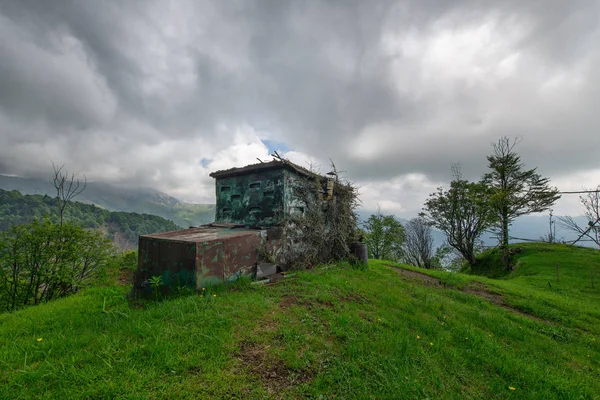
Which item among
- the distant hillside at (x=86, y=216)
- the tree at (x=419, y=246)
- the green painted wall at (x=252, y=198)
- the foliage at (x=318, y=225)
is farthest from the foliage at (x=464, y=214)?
the distant hillside at (x=86, y=216)

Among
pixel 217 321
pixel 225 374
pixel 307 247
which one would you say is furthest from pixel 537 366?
pixel 307 247

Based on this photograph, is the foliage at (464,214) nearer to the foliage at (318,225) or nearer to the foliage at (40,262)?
the foliage at (318,225)

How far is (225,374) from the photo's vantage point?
8.34ft

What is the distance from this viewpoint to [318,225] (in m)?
8.41

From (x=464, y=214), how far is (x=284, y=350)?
75.5 feet

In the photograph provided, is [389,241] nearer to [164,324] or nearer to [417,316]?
[417,316]

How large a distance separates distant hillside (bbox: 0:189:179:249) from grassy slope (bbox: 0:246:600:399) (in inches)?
3382

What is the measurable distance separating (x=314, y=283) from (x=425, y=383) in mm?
3226

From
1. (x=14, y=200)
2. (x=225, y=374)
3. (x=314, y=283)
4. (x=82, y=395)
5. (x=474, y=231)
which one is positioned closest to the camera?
(x=82, y=395)

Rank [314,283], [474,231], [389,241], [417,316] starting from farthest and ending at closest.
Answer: [389,241], [474,231], [314,283], [417,316]

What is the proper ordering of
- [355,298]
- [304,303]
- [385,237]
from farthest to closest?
1. [385,237]
2. [355,298]
3. [304,303]

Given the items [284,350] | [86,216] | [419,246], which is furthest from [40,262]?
[86,216]

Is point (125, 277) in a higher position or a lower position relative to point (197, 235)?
lower

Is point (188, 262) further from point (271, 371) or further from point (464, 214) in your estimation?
point (464, 214)
